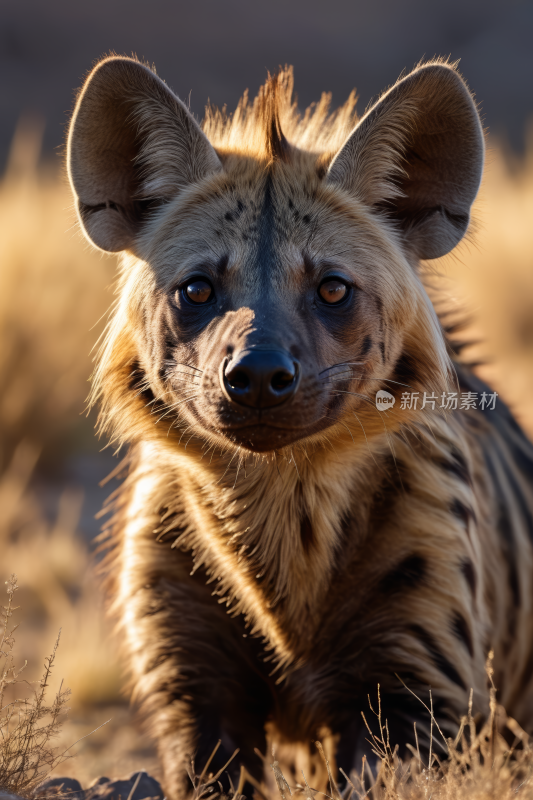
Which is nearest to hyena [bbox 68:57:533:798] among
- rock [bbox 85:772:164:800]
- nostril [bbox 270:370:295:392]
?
rock [bbox 85:772:164:800]

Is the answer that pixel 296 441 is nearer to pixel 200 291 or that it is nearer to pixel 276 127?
pixel 200 291

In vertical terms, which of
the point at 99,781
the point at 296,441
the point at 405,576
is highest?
the point at 296,441

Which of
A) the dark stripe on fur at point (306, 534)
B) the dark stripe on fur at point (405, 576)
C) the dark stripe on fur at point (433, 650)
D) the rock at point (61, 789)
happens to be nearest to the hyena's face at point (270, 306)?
the dark stripe on fur at point (306, 534)

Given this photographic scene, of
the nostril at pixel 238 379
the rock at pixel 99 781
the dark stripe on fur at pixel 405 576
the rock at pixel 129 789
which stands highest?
the nostril at pixel 238 379

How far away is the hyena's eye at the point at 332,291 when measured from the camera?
2.43 meters

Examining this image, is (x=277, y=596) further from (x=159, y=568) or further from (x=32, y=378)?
(x=32, y=378)

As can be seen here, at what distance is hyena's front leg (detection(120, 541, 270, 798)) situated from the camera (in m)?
2.67

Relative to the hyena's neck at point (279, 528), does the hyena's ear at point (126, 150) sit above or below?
above

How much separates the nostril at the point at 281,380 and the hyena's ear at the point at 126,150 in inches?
34.3

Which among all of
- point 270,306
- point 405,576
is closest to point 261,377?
point 270,306

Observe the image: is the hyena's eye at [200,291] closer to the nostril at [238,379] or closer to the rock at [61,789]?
the nostril at [238,379]

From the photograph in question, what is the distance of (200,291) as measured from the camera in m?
2.47

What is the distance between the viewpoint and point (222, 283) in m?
2.44

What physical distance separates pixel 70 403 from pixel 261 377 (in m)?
4.85
